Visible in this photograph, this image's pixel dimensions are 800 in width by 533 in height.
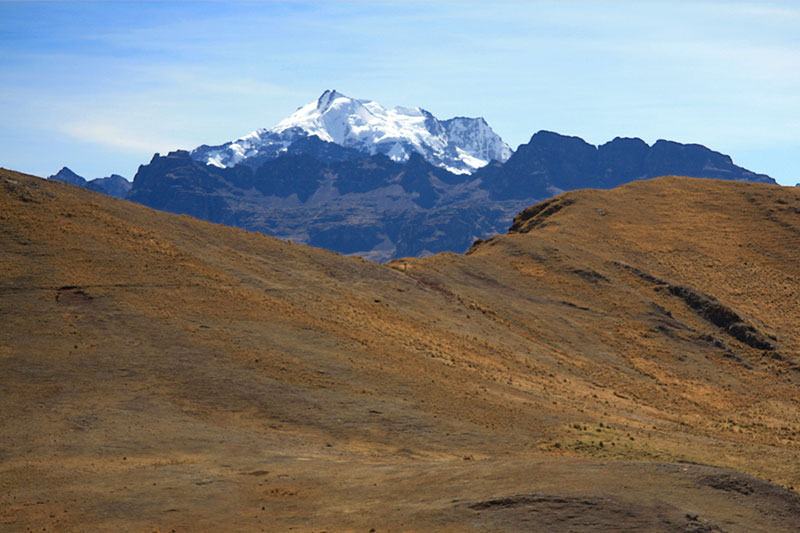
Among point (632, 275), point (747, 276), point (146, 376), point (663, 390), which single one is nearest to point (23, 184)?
point (146, 376)

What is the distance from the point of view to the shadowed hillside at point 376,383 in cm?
2488

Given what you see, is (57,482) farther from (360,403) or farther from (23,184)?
(23,184)

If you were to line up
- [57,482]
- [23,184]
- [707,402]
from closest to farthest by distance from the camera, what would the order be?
[57,482] → [707,402] → [23,184]

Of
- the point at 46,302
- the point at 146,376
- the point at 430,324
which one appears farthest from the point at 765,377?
the point at 46,302

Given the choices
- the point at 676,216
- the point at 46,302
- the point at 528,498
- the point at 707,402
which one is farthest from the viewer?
the point at 676,216

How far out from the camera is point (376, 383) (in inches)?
1661

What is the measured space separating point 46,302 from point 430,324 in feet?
85.3

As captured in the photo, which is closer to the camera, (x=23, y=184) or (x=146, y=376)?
(x=146, y=376)

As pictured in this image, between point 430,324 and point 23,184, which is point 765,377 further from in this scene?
point 23,184

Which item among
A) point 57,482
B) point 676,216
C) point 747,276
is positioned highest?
point 676,216

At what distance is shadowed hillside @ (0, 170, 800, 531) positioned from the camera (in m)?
24.9

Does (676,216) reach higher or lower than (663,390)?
higher

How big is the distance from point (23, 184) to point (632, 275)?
57.5 m

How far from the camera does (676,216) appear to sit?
10138 cm
